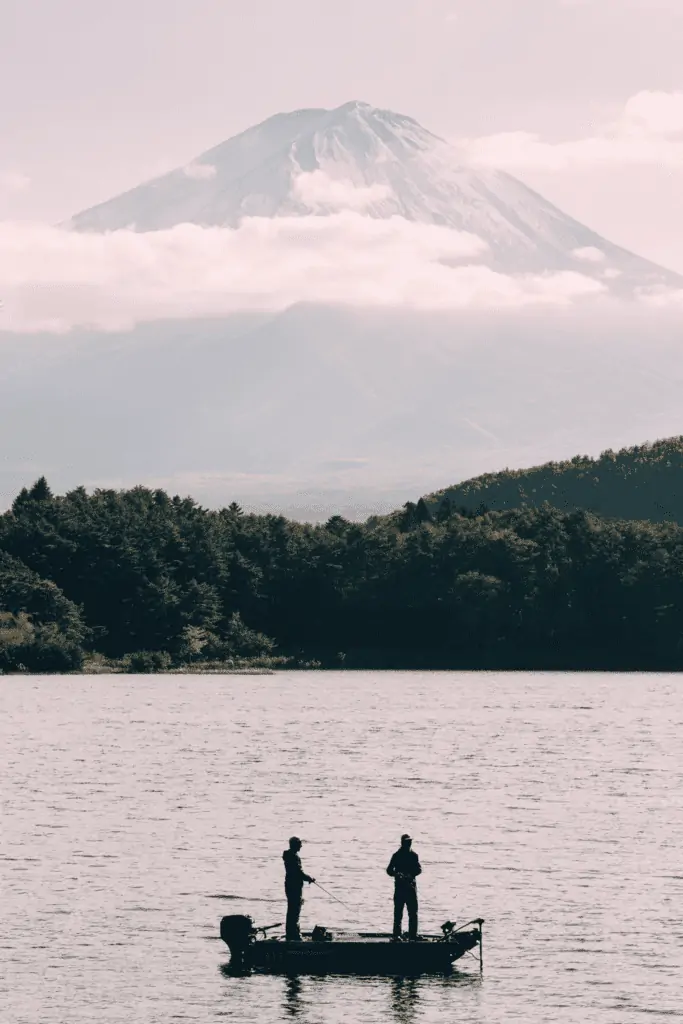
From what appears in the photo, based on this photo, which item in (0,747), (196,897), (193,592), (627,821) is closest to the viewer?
(196,897)

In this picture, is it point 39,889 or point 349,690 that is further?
point 349,690

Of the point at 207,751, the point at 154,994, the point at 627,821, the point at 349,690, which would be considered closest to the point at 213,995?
the point at 154,994

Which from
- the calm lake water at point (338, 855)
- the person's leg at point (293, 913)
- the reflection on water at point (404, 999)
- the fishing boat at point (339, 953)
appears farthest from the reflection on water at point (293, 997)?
the reflection on water at point (404, 999)

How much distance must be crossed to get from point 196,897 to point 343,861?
27.9 ft

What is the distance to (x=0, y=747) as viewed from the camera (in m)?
114

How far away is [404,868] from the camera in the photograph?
4822cm

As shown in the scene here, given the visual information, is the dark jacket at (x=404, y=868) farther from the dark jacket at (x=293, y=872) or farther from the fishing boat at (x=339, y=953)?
the dark jacket at (x=293, y=872)

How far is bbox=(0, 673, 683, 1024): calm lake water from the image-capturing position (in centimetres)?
4544

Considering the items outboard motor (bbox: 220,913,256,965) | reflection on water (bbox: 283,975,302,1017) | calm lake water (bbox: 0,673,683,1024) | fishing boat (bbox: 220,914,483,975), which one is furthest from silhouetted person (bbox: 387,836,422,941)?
outboard motor (bbox: 220,913,256,965)

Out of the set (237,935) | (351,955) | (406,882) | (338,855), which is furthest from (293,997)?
(338,855)

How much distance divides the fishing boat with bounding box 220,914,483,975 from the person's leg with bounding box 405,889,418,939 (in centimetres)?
55

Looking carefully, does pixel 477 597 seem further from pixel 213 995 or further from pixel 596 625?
pixel 213 995

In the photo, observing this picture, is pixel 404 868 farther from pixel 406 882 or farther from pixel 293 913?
pixel 293 913

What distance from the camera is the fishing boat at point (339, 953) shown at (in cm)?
4741
